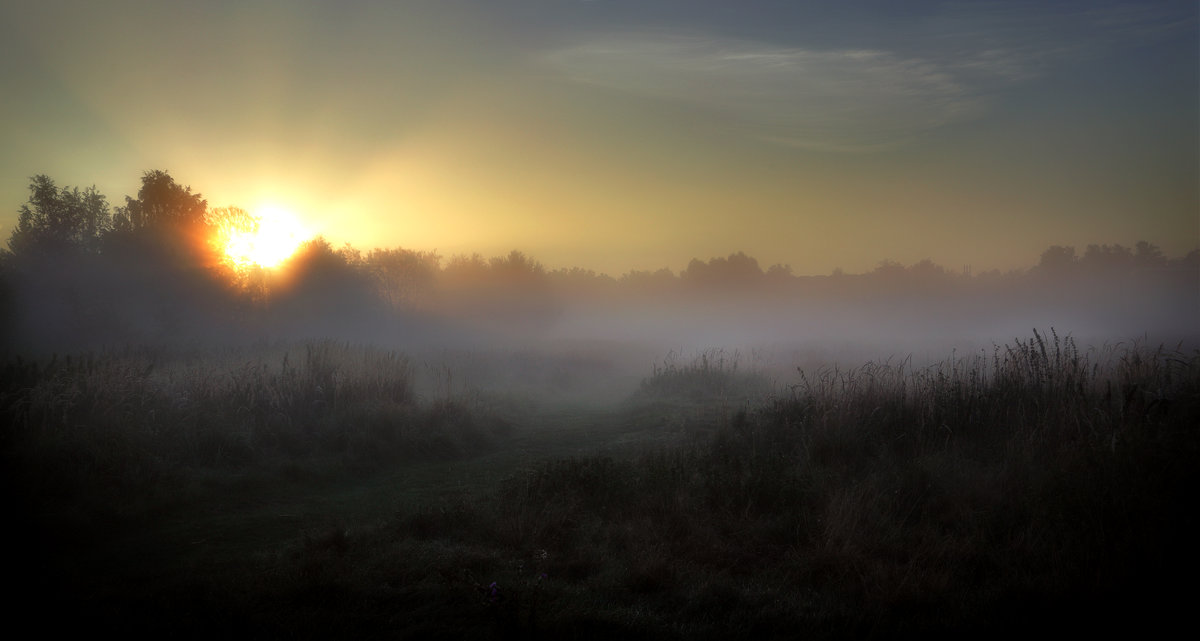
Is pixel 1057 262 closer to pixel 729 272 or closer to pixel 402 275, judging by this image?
pixel 729 272

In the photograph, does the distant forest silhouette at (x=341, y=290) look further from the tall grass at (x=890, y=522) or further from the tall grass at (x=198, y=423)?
the tall grass at (x=890, y=522)

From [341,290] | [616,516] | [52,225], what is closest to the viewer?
[616,516]

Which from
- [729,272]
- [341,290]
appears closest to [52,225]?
[341,290]

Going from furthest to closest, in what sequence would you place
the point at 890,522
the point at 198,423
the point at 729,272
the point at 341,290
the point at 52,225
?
the point at 729,272
the point at 341,290
the point at 52,225
the point at 198,423
the point at 890,522

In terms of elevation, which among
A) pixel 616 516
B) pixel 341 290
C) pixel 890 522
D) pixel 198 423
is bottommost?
pixel 616 516

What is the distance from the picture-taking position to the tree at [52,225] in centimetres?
2781

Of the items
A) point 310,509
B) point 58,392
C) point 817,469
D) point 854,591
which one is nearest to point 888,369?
point 817,469

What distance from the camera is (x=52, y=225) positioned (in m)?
28.3

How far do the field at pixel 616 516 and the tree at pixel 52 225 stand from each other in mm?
23283

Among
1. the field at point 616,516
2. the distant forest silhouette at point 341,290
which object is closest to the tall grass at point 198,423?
the field at point 616,516

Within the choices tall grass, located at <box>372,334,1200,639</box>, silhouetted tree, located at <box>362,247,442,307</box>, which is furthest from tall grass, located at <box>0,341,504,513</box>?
silhouetted tree, located at <box>362,247,442,307</box>

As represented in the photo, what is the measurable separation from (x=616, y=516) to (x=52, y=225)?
114 feet

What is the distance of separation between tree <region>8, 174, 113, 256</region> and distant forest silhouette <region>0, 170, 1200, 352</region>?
60 millimetres

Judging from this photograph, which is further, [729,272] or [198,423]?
[729,272]
